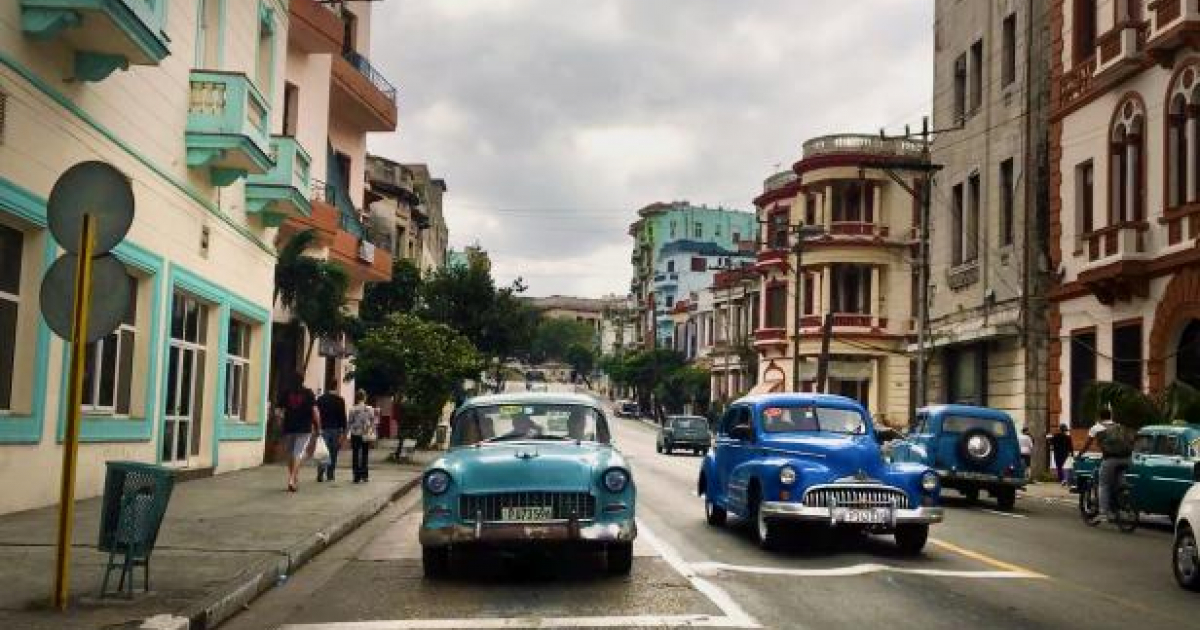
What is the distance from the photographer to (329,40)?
29.3m

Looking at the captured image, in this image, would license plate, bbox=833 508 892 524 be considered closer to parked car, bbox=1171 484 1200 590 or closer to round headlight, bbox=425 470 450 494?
parked car, bbox=1171 484 1200 590

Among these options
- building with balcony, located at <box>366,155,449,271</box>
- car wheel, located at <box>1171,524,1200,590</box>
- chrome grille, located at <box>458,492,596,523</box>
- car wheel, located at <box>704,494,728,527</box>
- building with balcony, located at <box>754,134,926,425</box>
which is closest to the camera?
chrome grille, located at <box>458,492,596,523</box>

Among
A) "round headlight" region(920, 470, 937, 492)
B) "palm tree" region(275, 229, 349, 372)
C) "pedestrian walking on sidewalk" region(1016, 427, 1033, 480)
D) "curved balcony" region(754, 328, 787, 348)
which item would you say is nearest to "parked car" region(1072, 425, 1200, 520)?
"round headlight" region(920, 470, 937, 492)

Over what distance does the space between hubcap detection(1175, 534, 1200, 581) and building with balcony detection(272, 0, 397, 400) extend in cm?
1847

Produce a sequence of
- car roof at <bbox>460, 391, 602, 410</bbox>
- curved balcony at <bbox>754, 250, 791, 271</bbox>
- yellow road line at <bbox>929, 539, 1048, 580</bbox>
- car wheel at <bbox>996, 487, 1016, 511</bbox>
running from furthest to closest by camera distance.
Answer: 1. curved balcony at <bbox>754, 250, 791, 271</bbox>
2. car wheel at <bbox>996, 487, 1016, 511</bbox>
3. car roof at <bbox>460, 391, 602, 410</bbox>
4. yellow road line at <bbox>929, 539, 1048, 580</bbox>

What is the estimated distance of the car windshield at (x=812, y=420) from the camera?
46.6ft

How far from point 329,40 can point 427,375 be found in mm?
8860

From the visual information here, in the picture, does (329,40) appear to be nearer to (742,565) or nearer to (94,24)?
(94,24)

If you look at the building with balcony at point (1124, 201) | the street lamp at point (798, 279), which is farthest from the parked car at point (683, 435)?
the building with balcony at point (1124, 201)

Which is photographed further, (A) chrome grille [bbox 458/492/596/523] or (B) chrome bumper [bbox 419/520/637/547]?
(A) chrome grille [bbox 458/492/596/523]

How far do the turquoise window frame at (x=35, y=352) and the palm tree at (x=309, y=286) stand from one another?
537 inches

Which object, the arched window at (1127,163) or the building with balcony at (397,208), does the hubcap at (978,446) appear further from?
the building with balcony at (397,208)

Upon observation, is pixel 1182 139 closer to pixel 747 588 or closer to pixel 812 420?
pixel 812 420

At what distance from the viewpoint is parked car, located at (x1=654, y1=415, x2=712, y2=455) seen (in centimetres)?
4453
